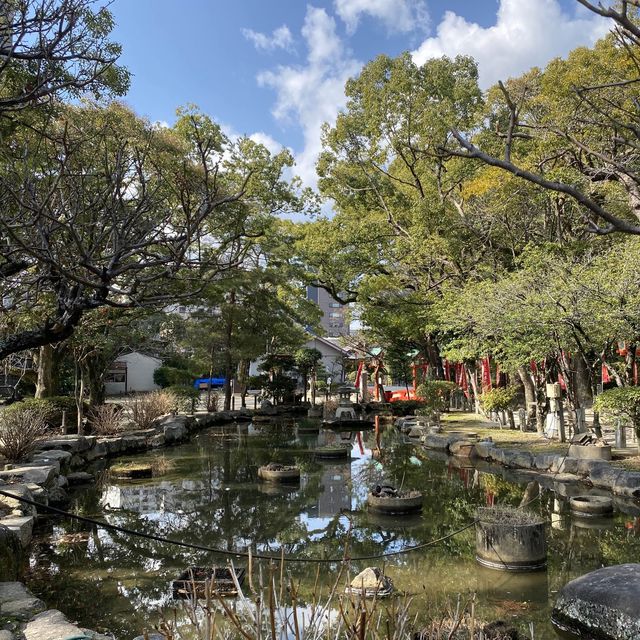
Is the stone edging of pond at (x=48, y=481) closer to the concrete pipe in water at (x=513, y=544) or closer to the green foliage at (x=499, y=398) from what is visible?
the concrete pipe in water at (x=513, y=544)

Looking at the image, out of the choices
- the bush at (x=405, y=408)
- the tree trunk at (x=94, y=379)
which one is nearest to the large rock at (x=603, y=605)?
the tree trunk at (x=94, y=379)

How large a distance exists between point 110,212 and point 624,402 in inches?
353

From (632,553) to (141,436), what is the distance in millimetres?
12009

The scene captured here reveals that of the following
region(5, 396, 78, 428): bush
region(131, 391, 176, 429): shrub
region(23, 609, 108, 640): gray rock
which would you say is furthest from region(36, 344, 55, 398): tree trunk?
region(23, 609, 108, 640): gray rock

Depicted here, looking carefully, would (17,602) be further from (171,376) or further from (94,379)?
(171,376)

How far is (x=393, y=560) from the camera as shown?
6426mm

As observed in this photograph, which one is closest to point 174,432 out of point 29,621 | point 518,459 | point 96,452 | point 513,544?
point 96,452

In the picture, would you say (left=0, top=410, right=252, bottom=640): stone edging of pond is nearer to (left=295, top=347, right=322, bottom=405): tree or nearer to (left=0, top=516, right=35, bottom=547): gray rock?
(left=0, top=516, right=35, bottom=547): gray rock

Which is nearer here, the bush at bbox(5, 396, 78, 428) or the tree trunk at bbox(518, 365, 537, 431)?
the bush at bbox(5, 396, 78, 428)

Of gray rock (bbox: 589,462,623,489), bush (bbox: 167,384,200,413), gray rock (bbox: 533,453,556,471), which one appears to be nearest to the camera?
gray rock (bbox: 589,462,623,489)

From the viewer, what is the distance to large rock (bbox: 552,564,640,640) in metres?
4.28

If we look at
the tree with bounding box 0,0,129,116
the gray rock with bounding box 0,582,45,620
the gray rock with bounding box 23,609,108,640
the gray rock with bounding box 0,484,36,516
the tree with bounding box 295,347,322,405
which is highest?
the tree with bounding box 0,0,129,116

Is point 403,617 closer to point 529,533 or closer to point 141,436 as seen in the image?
point 529,533

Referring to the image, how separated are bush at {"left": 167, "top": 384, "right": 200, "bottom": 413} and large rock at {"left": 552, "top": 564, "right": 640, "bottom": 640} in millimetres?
17163
